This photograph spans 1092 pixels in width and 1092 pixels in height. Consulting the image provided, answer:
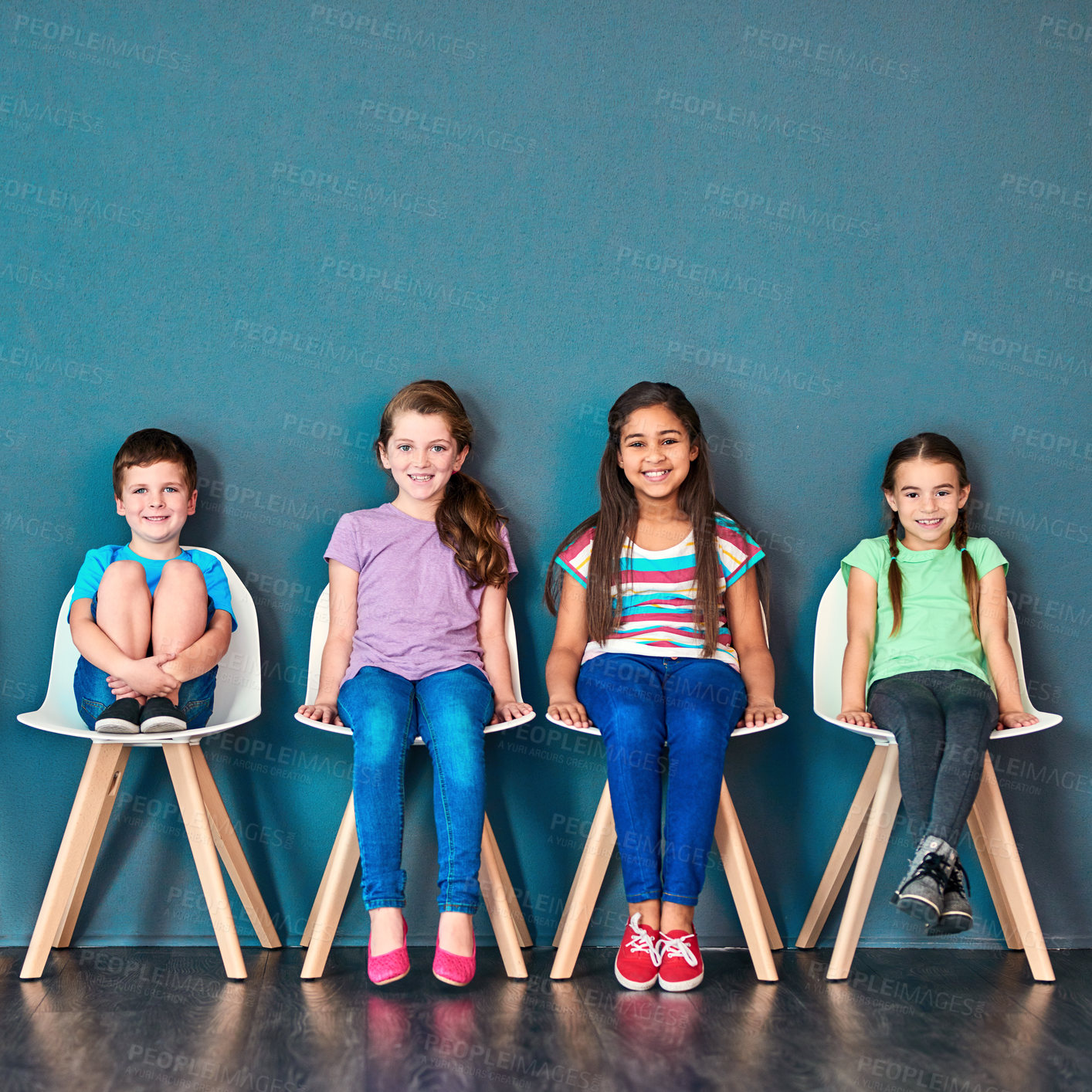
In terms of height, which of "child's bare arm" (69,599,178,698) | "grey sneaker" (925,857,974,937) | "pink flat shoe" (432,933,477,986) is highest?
"child's bare arm" (69,599,178,698)

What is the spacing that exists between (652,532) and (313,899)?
967 mm

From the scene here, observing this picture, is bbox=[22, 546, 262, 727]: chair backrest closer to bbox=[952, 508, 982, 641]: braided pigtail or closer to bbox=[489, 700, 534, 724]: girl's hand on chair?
bbox=[489, 700, 534, 724]: girl's hand on chair

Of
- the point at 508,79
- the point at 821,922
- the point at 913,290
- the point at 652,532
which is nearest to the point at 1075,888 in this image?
the point at 821,922

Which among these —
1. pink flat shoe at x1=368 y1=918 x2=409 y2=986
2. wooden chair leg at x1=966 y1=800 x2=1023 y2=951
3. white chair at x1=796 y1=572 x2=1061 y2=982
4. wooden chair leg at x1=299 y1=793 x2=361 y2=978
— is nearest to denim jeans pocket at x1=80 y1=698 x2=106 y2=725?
wooden chair leg at x1=299 y1=793 x2=361 y2=978

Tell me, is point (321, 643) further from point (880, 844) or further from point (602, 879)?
point (880, 844)

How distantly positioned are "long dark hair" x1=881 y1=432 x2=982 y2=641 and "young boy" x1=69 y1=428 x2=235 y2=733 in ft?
4.20

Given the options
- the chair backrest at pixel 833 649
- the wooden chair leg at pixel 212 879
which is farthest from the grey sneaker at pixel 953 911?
the wooden chair leg at pixel 212 879

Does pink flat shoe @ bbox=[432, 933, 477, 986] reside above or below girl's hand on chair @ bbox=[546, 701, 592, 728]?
below

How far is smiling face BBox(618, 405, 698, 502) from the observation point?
1.99 metres

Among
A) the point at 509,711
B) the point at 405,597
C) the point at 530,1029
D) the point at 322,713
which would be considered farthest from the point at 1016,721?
the point at 322,713

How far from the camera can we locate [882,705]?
187 centimetres

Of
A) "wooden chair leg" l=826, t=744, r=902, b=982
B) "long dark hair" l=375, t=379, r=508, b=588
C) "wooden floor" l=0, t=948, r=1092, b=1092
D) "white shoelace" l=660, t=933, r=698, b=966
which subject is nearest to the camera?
"wooden floor" l=0, t=948, r=1092, b=1092

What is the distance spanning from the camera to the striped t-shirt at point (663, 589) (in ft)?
6.38

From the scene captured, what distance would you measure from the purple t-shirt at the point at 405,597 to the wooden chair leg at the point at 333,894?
291 millimetres
